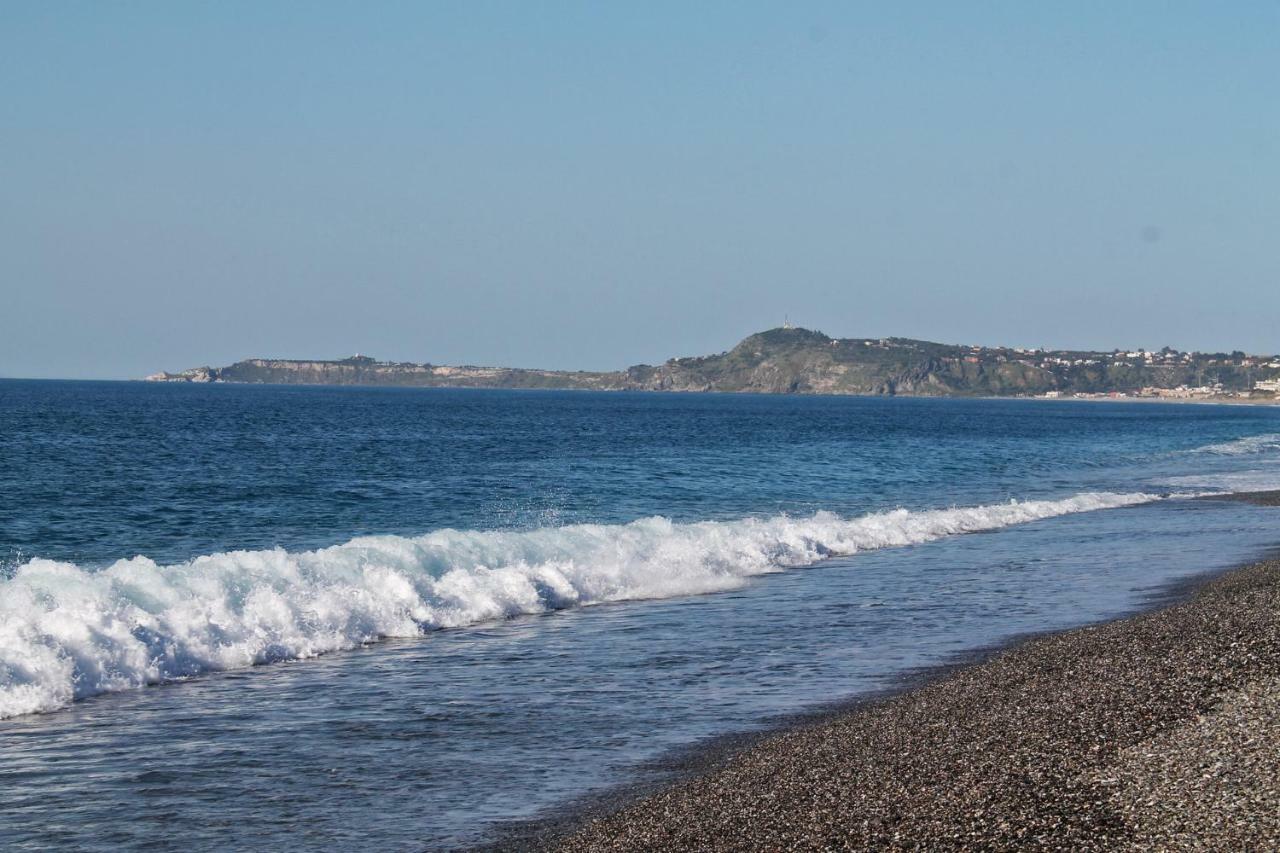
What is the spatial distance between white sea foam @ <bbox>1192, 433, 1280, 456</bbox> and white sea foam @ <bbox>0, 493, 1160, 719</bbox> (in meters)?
54.3

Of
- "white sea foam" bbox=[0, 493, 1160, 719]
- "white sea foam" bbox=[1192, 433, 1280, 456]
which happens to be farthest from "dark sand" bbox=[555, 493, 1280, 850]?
"white sea foam" bbox=[1192, 433, 1280, 456]

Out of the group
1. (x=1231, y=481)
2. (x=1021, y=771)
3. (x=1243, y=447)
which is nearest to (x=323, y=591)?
(x=1021, y=771)

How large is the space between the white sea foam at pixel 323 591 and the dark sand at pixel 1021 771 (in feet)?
26.6

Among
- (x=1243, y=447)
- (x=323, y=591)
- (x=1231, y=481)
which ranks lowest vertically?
(x=1231, y=481)

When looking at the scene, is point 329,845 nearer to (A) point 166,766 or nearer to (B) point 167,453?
(A) point 166,766

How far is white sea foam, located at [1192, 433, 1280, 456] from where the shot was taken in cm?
7627

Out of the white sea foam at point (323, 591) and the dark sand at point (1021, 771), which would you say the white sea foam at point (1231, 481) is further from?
the dark sand at point (1021, 771)

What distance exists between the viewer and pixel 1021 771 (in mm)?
9984

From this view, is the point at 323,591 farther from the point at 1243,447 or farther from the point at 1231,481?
the point at 1243,447

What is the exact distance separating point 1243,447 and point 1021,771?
80910 mm

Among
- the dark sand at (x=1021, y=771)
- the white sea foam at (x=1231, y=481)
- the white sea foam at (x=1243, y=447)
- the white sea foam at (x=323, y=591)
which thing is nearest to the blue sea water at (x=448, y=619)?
the white sea foam at (x=323, y=591)

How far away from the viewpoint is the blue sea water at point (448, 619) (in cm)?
1091

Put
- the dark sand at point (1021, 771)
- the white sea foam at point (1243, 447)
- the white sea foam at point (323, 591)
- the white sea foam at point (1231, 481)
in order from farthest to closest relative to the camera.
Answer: the white sea foam at point (1243, 447) → the white sea foam at point (1231, 481) → the white sea foam at point (323, 591) → the dark sand at point (1021, 771)

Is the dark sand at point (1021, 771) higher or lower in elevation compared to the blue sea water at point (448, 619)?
higher
